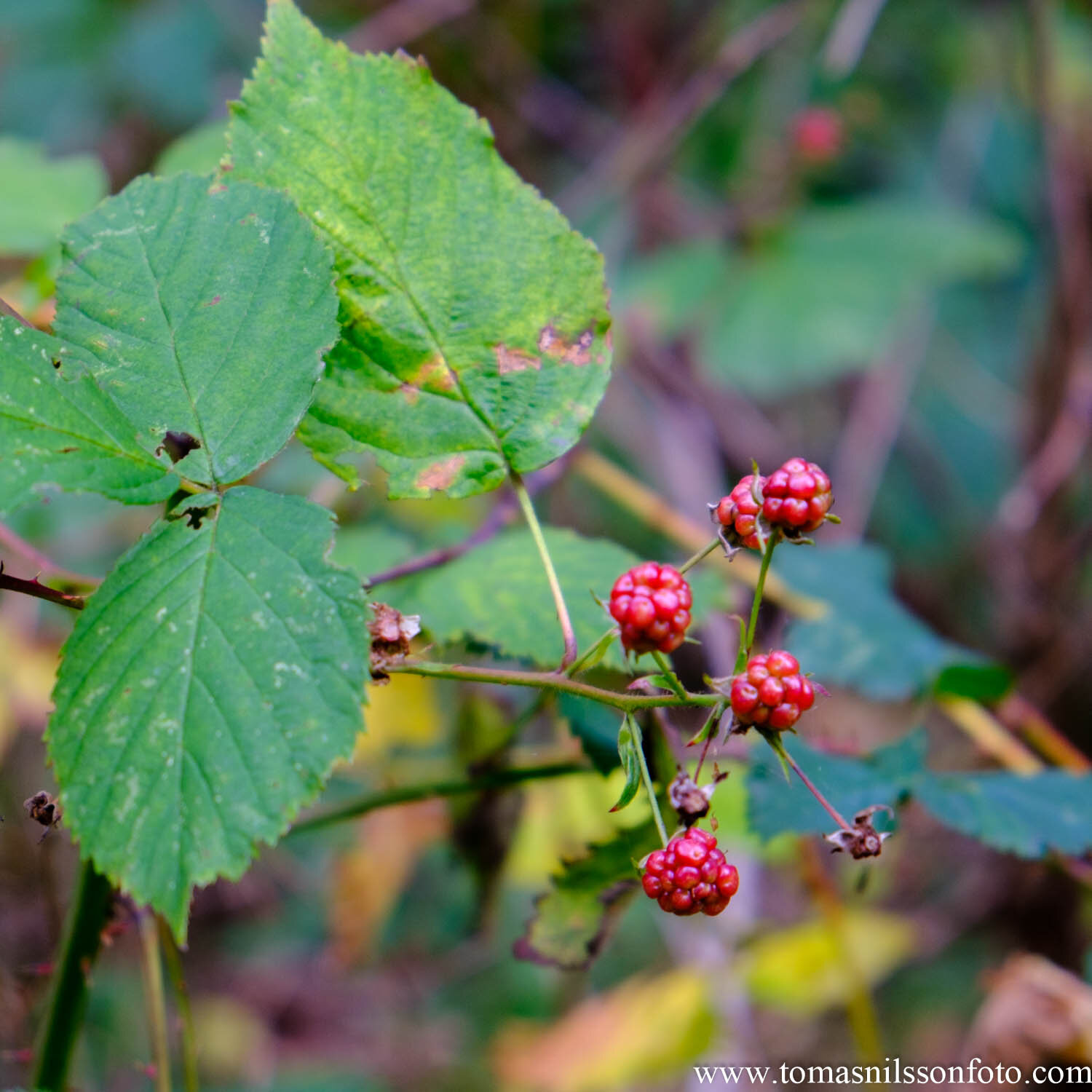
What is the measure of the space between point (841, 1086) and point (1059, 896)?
3.10ft

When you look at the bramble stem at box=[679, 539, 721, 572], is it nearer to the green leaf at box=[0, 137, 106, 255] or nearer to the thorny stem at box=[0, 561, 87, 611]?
the thorny stem at box=[0, 561, 87, 611]

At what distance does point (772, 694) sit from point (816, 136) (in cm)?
190

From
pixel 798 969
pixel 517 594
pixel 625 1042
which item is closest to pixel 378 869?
pixel 625 1042

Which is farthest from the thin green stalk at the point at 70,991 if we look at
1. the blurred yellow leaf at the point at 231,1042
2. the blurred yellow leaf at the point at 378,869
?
the blurred yellow leaf at the point at 231,1042

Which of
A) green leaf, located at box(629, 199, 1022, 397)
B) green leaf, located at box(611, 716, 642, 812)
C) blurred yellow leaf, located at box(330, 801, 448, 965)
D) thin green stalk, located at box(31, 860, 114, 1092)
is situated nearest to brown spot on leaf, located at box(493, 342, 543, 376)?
green leaf, located at box(611, 716, 642, 812)

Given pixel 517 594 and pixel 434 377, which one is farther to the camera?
pixel 517 594

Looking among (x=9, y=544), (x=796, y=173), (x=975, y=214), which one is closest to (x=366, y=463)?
(x=9, y=544)

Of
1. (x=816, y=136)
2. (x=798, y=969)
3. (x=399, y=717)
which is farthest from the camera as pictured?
(x=816, y=136)

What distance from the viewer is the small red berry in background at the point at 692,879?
1.41 feet

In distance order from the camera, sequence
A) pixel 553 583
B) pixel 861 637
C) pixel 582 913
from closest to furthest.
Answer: pixel 553 583 < pixel 582 913 < pixel 861 637

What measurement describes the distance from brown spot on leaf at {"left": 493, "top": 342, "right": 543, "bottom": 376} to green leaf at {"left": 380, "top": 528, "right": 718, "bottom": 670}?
0.60 feet

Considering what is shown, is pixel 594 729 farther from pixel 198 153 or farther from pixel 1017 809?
pixel 198 153

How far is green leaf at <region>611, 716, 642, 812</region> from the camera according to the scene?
426mm

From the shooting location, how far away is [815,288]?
202 cm
